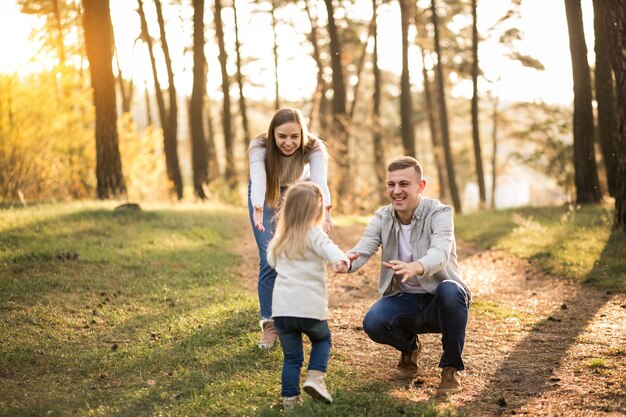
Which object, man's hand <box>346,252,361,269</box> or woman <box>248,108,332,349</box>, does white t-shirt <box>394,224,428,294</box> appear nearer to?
man's hand <box>346,252,361,269</box>

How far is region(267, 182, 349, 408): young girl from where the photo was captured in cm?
479

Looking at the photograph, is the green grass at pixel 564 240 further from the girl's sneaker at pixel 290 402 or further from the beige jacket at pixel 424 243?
the girl's sneaker at pixel 290 402

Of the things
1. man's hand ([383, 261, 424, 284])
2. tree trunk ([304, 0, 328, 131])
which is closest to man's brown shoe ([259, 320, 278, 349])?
man's hand ([383, 261, 424, 284])

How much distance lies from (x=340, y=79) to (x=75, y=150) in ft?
33.7

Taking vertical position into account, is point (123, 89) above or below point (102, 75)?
above

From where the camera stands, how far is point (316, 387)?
4820 millimetres

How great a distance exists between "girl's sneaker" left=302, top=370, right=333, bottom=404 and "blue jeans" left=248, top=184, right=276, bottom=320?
1533mm

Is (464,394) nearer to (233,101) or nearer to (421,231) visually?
(421,231)

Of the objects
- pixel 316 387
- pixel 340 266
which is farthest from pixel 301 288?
pixel 316 387

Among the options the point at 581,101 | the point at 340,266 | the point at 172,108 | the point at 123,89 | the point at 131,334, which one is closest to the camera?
the point at 340,266

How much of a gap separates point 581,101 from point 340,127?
10667mm

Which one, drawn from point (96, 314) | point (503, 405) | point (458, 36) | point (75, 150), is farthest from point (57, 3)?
point (503, 405)

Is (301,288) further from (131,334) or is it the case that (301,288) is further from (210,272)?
(210,272)

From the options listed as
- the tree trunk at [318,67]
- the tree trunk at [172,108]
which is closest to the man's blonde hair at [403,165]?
the tree trunk at [172,108]
